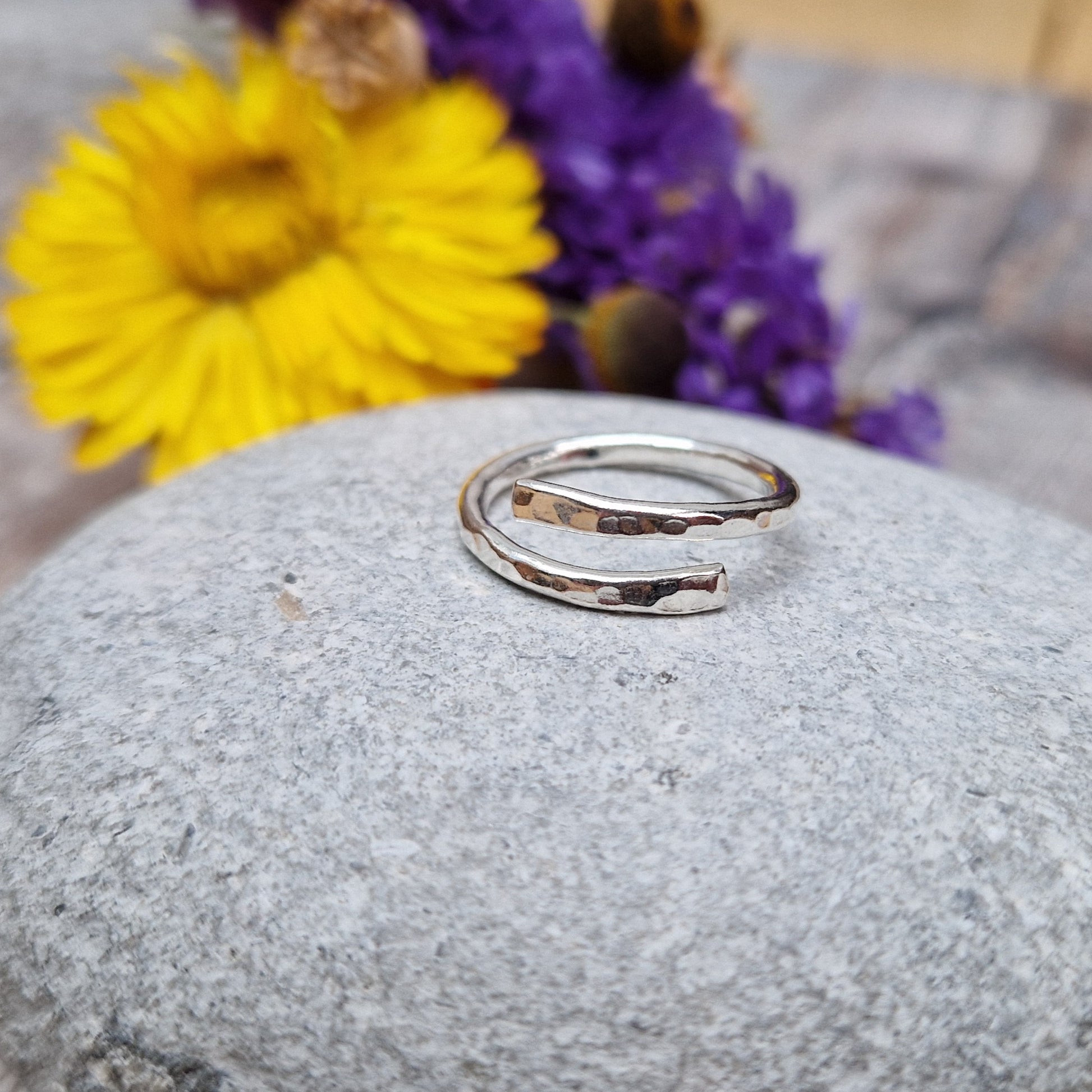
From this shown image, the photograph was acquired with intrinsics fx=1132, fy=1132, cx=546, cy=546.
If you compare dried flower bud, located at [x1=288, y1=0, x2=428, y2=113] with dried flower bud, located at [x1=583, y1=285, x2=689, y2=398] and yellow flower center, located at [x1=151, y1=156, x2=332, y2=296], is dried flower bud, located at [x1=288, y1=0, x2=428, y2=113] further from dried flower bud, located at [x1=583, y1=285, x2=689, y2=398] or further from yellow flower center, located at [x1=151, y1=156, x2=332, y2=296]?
dried flower bud, located at [x1=583, y1=285, x2=689, y2=398]

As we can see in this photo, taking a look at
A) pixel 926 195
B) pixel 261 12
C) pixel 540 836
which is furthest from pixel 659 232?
pixel 926 195

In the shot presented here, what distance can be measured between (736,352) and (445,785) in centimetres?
51

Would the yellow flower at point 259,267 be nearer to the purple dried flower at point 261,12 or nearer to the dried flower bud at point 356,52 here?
the dried flower bud at point 356,52

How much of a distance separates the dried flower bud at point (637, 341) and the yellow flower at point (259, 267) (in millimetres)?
45

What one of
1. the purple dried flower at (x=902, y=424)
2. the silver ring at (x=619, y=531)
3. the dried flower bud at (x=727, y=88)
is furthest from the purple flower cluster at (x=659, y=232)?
the silver ring at (x=619, y=531)

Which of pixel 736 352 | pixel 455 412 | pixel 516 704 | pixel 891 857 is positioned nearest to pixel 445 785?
pixel 516 704

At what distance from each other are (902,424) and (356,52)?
462 mm

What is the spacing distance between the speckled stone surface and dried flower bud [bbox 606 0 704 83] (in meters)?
0.55

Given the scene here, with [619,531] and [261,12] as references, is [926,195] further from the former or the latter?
[619,531]

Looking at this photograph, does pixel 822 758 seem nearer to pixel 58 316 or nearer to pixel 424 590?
pixel 424 590

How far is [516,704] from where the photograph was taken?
0.45 metres

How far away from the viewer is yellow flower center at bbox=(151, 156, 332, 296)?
2.53 ft

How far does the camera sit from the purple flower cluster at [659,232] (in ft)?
2.69

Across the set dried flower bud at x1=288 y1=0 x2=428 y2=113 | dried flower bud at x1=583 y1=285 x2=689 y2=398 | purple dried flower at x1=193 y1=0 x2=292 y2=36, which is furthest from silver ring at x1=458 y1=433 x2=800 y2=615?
purple dried flower at x1=193 y1=0 x2=292 y2=36
